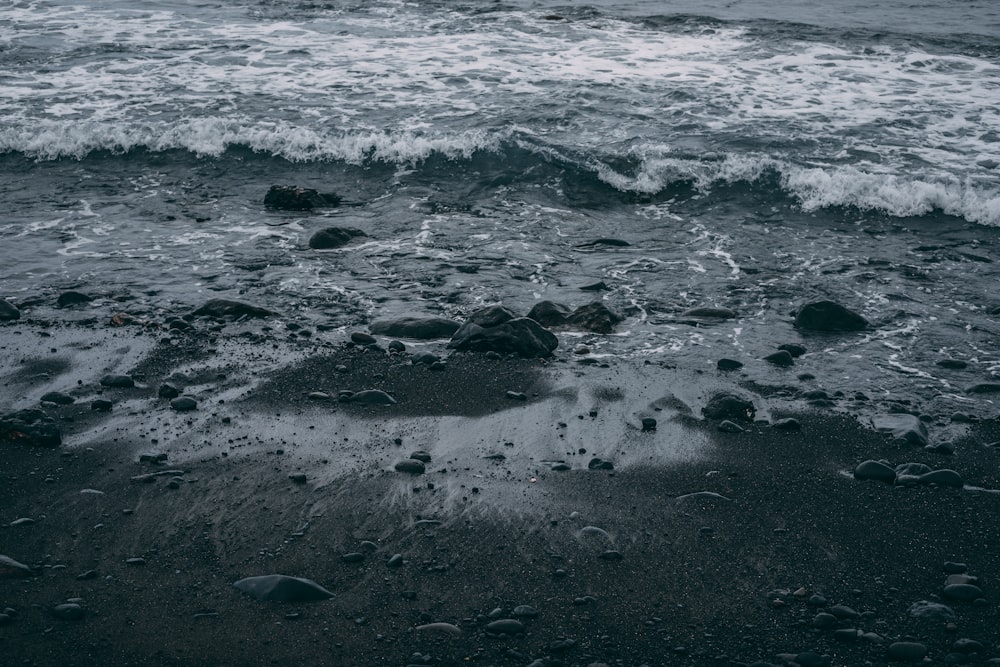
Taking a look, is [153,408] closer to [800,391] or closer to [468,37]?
[800,391]

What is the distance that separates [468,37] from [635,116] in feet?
18.7

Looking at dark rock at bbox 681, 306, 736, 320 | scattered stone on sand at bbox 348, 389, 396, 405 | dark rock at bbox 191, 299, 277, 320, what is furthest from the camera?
dark rock at bbox 681, 306, 736, 320

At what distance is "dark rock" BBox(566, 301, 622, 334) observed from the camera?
723cm

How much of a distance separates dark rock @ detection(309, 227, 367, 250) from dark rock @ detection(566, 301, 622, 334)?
2.83 m

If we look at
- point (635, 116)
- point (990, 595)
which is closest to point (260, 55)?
point (635, 116)

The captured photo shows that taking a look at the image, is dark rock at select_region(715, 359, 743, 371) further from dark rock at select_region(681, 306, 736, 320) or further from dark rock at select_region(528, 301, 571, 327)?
dark rock at select_region(528, 301, 571, 327)

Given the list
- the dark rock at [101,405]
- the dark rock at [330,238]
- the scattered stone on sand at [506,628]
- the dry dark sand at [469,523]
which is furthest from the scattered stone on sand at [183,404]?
the dark rock at [330,238]

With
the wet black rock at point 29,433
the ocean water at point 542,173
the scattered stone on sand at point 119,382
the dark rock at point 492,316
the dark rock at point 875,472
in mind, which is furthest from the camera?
the ocean water at point 542,173

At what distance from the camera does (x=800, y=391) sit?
635 cm

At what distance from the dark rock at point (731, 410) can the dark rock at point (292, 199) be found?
18.5 ft

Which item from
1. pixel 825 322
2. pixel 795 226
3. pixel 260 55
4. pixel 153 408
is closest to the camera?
pixel 153 408

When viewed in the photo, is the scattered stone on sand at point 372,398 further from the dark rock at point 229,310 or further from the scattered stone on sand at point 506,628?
the scattered stone on sand at point 506,628

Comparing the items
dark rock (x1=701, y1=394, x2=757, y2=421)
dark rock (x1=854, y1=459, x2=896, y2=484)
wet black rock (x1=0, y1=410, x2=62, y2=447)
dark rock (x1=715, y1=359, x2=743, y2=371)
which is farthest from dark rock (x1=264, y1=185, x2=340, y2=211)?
dark rock (x1=854, y1=459, x2=896, y2=484)

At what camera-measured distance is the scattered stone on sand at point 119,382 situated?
20.5 ft
